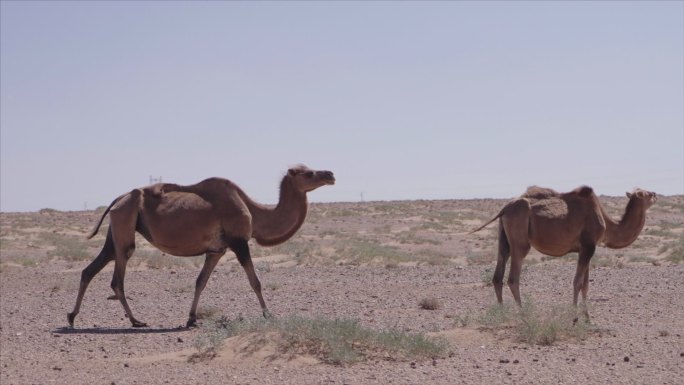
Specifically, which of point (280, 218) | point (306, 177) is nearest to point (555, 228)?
point (306, 177)

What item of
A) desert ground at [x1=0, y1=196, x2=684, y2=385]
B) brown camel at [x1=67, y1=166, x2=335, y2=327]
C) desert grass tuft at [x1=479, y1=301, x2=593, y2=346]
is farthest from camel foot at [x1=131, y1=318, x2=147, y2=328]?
desert grass tuft at [x1=479, y1=301, x2=593, y2=346]

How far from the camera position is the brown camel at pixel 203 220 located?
1523cm

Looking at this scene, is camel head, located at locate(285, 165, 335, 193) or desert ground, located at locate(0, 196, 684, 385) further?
camel head, located at locate(285, 165, 335, 193)

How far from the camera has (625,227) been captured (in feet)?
50.4

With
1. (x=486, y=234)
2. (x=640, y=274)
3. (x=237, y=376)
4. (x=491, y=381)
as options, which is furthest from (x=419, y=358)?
(x=486, y=234)

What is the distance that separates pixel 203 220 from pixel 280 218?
4.03 feet

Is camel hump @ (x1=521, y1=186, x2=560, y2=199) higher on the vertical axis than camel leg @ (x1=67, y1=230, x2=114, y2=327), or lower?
higher

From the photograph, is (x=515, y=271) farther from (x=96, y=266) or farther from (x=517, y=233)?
(x=96, y=266)

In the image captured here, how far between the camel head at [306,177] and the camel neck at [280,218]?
108 mm

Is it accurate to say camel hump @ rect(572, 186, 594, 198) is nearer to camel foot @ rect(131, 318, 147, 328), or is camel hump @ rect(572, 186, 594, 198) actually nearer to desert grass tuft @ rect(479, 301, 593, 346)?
desert grass tuft @ rect(479, 301, 593, 346)

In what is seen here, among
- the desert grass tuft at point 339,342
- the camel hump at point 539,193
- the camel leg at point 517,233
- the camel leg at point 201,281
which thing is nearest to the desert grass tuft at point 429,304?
the camel leg at point 517,233

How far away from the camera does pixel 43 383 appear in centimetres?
1050

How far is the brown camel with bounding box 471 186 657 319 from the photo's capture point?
48.3 feet

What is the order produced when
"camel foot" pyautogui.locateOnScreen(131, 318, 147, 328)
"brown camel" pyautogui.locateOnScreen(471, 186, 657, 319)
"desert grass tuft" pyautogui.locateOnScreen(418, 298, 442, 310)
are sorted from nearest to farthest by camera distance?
"brown camel" pyautogui.locateOnScreen(471, 186, 657, 319) < "camel foot" pyautogui.locateOnScreen(131, 318, 147, 328) < "desert grass tuft" pyautogui.locateOnScreen(418, 298, 442, 310)
